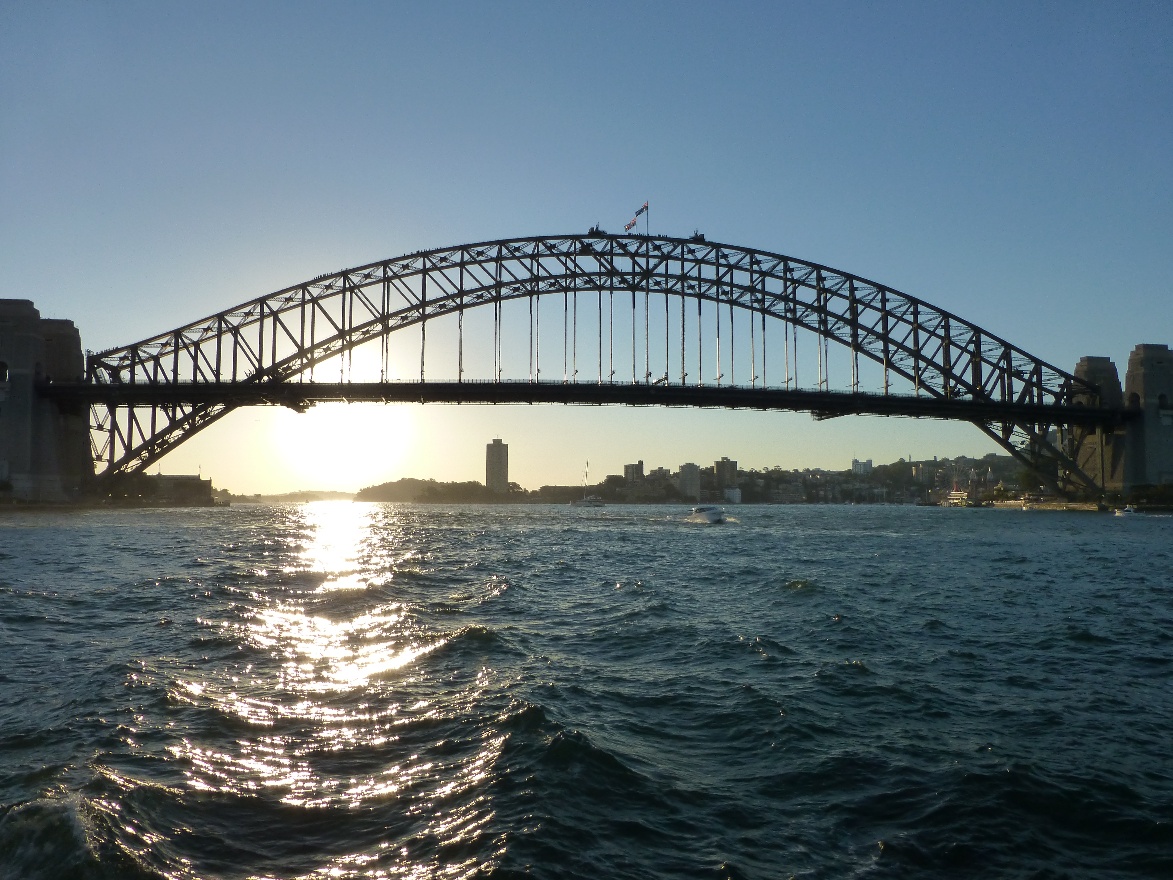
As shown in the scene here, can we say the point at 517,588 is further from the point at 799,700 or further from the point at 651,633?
the point at 799,700

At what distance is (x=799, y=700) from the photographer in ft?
33.9

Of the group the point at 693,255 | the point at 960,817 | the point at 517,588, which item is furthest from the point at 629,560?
the point at 693,255

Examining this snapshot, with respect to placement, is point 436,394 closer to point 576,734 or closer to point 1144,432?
point 576,734

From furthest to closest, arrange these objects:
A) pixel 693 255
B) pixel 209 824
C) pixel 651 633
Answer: pixel 693 255 → pixel 651 633 → pixel 209 824

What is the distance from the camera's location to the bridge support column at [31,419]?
60.2 m

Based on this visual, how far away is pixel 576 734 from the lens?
8.54 m

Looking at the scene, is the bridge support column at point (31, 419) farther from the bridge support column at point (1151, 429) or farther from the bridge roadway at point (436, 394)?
the bridge support column at point (1151, 429)

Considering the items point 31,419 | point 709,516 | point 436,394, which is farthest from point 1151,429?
point 31,419

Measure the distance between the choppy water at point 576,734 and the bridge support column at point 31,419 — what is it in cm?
4928

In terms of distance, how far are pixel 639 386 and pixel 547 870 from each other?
2358 inches

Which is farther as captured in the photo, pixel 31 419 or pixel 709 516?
pixel 709 516

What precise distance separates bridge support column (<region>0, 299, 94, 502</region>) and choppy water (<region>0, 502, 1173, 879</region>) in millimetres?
49278

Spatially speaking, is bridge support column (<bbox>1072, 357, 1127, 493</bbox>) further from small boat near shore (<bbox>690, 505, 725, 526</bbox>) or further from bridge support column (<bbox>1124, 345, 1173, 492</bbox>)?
small boat near shore (<bbox>690, 505, 725, 526</bbox>)

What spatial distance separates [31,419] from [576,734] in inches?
2559
